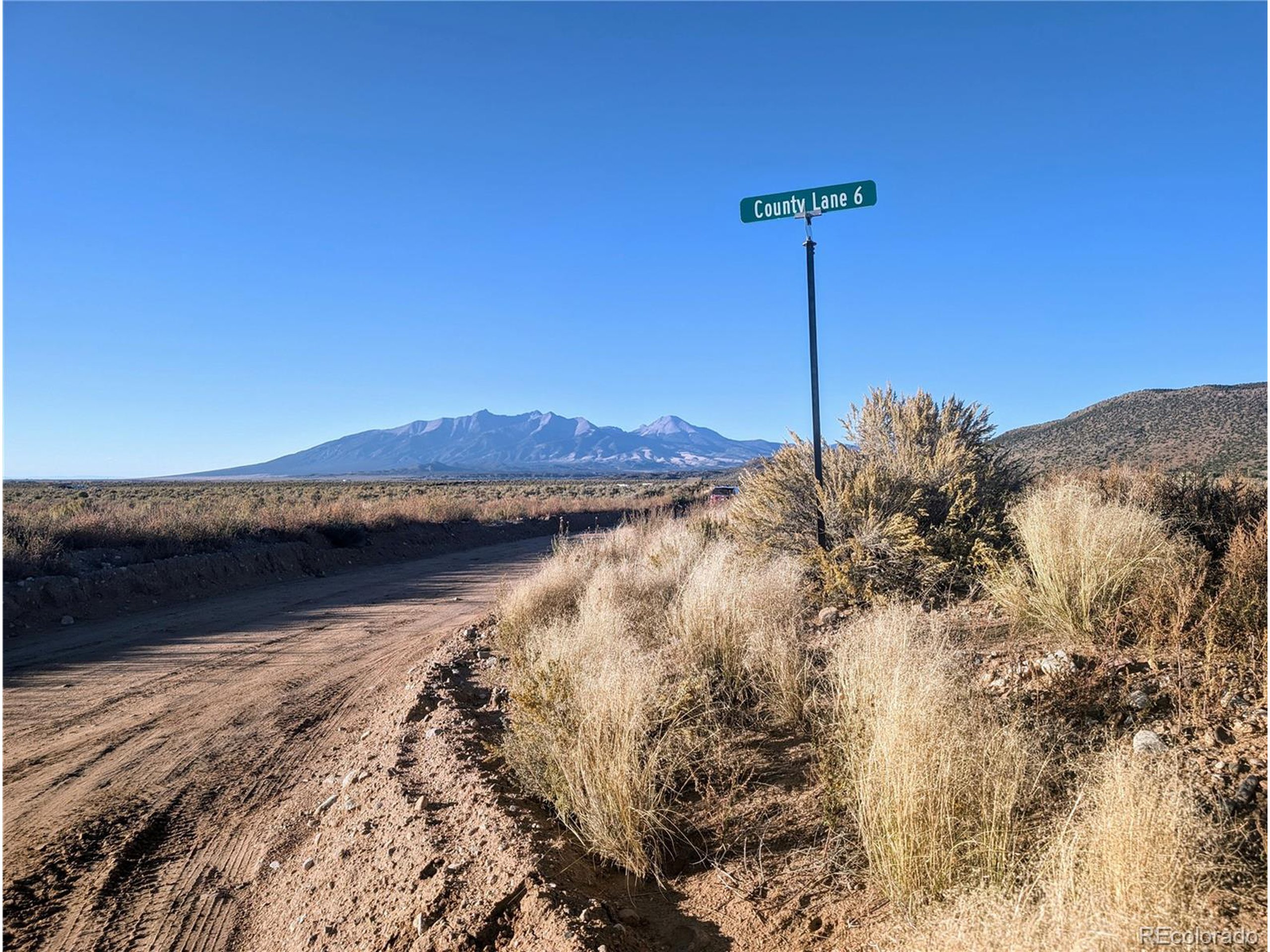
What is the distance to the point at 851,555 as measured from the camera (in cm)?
710

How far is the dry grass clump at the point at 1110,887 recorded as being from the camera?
1994 mm

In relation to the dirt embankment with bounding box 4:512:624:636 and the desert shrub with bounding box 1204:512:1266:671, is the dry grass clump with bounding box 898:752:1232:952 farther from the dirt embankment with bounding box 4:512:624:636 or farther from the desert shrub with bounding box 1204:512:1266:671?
the dirt embankment with bounding box 4:512:624:636

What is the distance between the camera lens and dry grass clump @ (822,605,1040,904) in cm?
278

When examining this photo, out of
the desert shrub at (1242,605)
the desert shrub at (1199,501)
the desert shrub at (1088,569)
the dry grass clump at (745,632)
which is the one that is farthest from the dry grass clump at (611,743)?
the desert shrub at (1199,501)

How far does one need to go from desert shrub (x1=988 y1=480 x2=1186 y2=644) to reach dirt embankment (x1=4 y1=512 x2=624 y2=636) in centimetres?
883

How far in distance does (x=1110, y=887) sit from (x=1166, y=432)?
1762 inches

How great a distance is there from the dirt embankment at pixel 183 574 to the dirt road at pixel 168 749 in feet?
3.16

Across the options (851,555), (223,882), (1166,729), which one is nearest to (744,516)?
(851,555)

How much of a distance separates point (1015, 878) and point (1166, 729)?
68.3 inches

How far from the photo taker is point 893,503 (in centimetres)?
734

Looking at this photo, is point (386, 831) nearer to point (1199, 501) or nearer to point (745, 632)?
point (745, 632)

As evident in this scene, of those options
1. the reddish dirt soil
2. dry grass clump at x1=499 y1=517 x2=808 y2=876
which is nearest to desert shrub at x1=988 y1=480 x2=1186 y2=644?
the reddish dirt soil

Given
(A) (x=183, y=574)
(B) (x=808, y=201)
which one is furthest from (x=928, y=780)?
(A) (x=183, y=574)

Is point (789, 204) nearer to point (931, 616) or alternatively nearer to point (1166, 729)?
point (931, 616)
